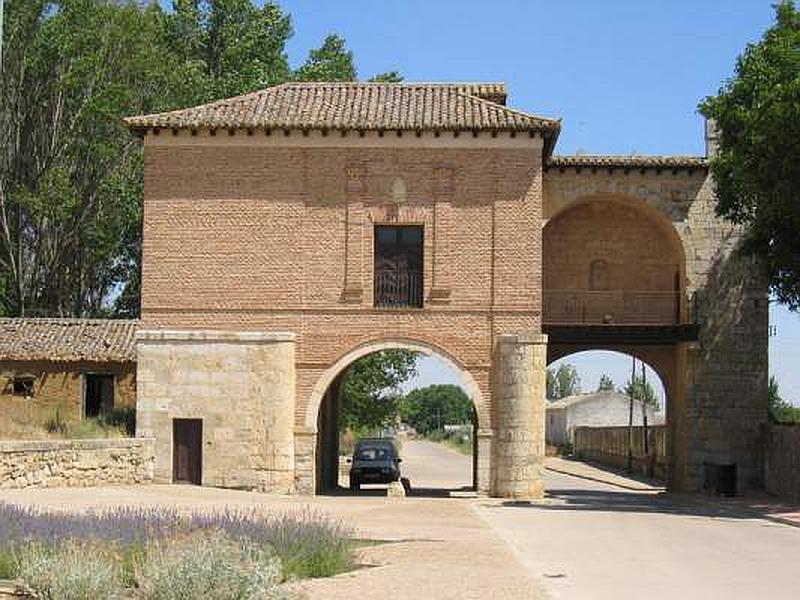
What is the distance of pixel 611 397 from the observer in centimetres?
9256

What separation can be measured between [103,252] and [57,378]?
10.1 m

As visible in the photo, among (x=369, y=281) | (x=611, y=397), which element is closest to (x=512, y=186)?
(x=369, y=281)

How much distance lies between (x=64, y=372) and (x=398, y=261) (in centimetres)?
1134

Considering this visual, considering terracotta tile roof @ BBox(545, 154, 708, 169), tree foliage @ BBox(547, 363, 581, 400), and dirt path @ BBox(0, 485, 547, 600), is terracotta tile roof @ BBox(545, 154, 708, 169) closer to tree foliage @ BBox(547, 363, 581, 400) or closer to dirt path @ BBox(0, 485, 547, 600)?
dirt path @ BBox(0, 485, 547, 600)

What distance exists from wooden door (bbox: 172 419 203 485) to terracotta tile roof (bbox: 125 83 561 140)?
7.14m

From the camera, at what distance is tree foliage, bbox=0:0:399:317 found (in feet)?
146

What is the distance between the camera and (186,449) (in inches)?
1182

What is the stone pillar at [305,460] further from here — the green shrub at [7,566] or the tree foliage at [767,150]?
the green shrub at [7,566]

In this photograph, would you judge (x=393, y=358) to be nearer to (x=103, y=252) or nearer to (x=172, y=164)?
(x=103, y=252)

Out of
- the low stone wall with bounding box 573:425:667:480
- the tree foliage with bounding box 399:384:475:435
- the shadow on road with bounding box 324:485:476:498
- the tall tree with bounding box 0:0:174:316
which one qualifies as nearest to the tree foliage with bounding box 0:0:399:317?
the tall tree with bounding box 0:0:174:316

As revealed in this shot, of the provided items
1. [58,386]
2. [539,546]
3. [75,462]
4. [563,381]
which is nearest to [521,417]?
[75,462]

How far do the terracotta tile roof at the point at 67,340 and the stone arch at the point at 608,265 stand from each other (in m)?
12.3

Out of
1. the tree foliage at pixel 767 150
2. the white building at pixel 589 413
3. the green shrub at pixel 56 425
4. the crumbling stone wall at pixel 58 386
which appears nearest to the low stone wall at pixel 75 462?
the green shrub at pixel 56 425

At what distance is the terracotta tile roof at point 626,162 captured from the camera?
3428 cm
